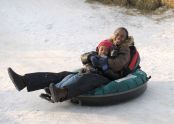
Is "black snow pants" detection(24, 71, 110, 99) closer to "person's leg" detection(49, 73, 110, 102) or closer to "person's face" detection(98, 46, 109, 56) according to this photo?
"person's leg" detection(49, 73, 110, 102)

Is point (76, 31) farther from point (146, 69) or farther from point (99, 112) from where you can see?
point (99, 112)

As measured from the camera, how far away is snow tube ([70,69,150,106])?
5867 mm

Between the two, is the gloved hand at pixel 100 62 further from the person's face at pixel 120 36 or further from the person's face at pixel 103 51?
the person's face at pixel 120 36

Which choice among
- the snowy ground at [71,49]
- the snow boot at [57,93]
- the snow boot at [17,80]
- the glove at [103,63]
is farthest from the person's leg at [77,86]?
the snow boot at [17,80]

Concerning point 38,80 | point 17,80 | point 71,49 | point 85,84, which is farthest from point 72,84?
point 71,49

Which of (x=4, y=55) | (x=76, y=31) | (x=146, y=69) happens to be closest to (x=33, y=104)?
(x=146, y=69)

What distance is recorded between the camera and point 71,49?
9.11 m

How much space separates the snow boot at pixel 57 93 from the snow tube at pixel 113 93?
0.27 metres

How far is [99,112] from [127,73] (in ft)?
2.99

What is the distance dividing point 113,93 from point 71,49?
3.31m

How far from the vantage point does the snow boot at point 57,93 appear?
5.50 m

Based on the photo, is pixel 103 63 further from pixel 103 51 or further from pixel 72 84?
pixel 72 84

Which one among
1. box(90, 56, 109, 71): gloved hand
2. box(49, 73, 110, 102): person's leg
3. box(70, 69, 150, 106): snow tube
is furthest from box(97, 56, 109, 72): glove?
box(70, 69, 150, 106): snow tube

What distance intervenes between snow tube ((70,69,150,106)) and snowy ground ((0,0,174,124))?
8 centimetres
